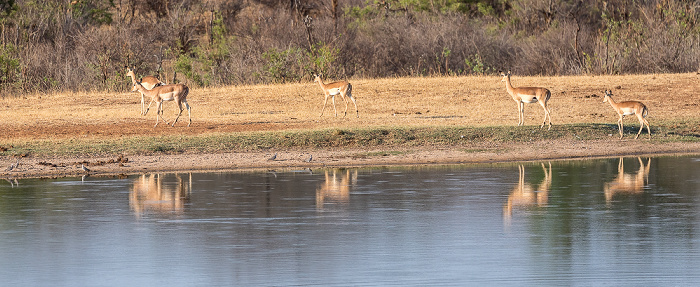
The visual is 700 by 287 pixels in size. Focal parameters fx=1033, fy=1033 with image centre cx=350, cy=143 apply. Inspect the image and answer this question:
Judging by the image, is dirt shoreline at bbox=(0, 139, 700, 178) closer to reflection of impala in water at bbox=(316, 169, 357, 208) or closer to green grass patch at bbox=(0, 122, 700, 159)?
green grass patch at bbox=(0, 122, 700, 159)

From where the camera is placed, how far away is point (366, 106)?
30750mm

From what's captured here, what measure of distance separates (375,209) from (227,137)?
9118 mm

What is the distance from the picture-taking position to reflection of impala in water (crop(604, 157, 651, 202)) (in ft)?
44.7

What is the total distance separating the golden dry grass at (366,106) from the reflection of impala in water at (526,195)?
31.3 feet

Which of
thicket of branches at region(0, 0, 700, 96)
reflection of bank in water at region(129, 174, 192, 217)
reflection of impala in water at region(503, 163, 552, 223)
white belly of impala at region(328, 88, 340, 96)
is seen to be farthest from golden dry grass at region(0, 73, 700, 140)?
reflection of impala in water at region(503, 163, 552, 223)

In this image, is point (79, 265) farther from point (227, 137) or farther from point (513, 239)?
point (227, 137)

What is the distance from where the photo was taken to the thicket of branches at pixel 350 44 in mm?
37875

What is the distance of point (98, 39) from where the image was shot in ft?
135

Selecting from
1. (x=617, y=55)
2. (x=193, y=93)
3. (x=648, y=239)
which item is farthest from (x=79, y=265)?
(x=617, y=55)

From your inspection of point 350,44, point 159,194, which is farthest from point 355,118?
point 350,44

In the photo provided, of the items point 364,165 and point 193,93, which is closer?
point 364,165

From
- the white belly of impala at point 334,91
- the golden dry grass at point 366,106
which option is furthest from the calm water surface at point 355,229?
the white belly of impala at point 334,91

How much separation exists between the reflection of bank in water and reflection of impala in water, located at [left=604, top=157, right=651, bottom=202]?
5382 millimetres

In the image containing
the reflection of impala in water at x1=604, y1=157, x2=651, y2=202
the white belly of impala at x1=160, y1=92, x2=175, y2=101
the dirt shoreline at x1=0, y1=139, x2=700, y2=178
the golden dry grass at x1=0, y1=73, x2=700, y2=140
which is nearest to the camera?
the reflection of impala in water at x1=604, y1=157, x2=651, y2=202
